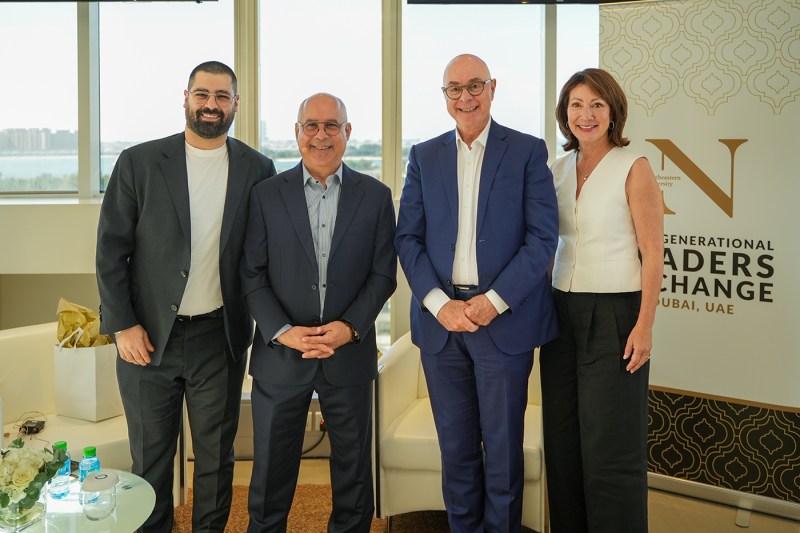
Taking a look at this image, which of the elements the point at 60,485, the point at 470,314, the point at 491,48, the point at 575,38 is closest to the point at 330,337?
the point at 470,314

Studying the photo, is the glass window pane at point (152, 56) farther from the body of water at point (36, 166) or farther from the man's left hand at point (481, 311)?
the man's left hand at point (481, 311)

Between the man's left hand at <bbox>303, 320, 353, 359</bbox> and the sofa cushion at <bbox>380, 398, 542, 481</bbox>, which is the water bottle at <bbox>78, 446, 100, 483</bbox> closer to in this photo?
the man's left hand at <bbox>303, 320, 353, 359</bbox>

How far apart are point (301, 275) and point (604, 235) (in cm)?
104

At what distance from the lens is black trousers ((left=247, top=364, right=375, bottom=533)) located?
2.68 metres

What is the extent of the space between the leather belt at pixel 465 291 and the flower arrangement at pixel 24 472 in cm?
132

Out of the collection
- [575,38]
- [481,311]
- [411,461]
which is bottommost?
[411,461]

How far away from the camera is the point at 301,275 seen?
267 cm

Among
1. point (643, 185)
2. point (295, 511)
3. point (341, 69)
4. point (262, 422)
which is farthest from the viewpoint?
point (341, 69)

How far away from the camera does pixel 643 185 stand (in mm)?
2533

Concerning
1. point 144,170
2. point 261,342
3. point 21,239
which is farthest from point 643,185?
point 21,239

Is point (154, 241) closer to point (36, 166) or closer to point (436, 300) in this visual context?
point (436, 300)

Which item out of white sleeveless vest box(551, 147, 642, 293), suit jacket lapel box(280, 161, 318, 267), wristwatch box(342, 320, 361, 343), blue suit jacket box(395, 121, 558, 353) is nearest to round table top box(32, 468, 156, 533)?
wristwatch box(342, 320, 361, 343)

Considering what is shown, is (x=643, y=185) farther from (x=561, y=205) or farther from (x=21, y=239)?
(x=21, y=239)

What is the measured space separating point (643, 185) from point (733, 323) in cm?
105
